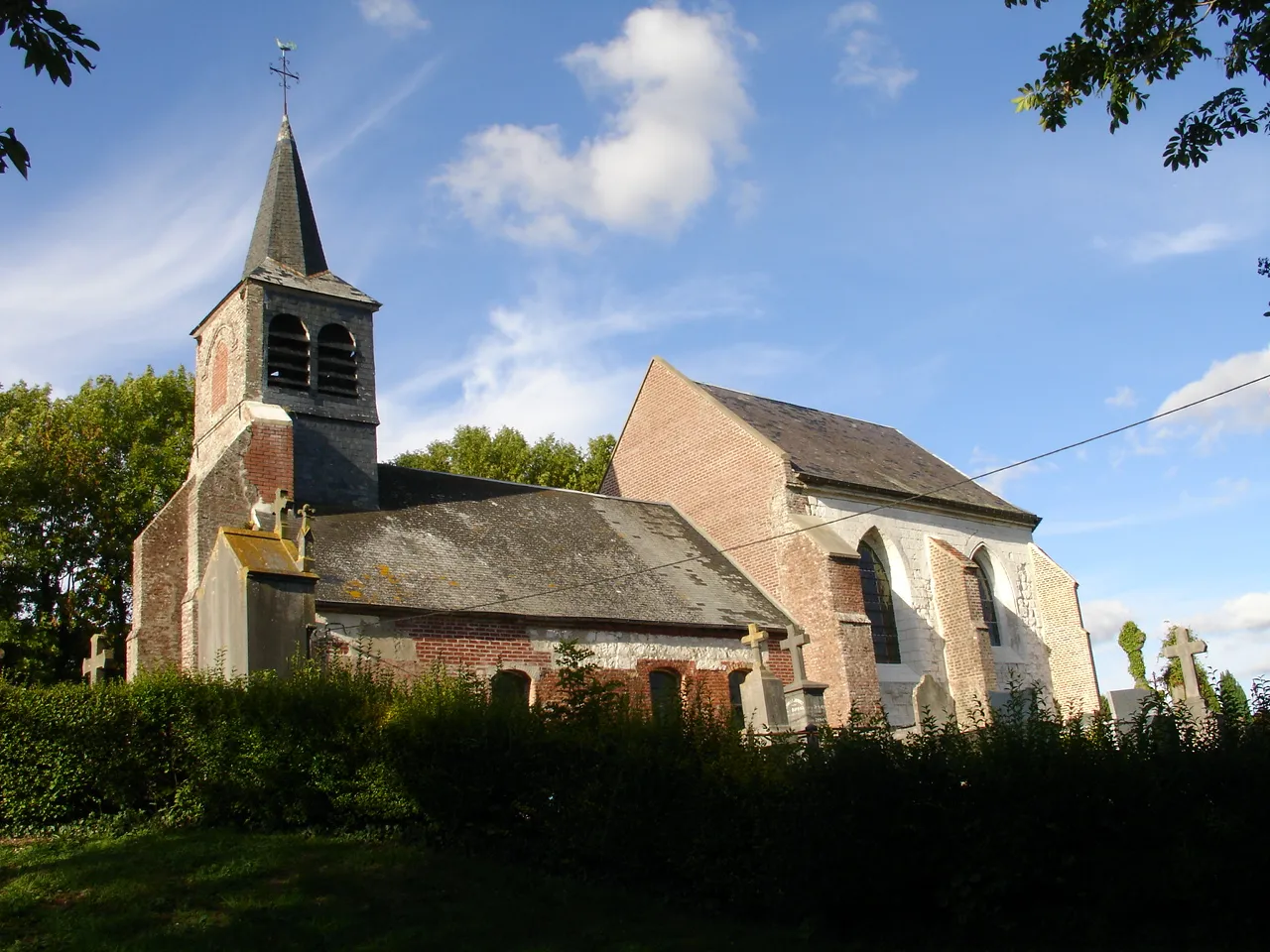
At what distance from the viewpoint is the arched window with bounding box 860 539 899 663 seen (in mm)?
23359

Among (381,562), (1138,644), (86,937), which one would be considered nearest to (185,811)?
(86,937)

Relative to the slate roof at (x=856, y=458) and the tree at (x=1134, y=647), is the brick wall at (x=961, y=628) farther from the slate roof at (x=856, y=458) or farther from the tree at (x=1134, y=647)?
the tree at (x=1134, y=647)

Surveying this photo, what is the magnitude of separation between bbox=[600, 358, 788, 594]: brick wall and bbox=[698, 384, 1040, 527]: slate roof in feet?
1.96

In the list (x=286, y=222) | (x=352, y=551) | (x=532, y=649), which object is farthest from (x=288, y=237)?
(x=532, y=649)

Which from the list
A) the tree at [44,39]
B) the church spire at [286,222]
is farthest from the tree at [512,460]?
the tree at [44,39]

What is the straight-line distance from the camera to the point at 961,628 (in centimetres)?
2375

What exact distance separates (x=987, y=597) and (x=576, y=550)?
11.0m

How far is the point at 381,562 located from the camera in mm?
17969

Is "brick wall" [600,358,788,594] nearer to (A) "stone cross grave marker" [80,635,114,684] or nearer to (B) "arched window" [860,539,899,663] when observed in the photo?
(B) "arched window" [860,539,899,663]

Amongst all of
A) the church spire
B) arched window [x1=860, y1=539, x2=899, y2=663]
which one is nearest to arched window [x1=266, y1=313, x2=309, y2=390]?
the church spire

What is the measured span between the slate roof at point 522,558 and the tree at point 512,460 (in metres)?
12.7

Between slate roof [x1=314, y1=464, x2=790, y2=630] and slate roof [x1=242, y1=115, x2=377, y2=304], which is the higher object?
slate roof [x1=242, y1=115, x2=377, y2=304]

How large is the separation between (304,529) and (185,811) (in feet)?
16.2

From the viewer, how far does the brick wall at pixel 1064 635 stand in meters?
26.7
